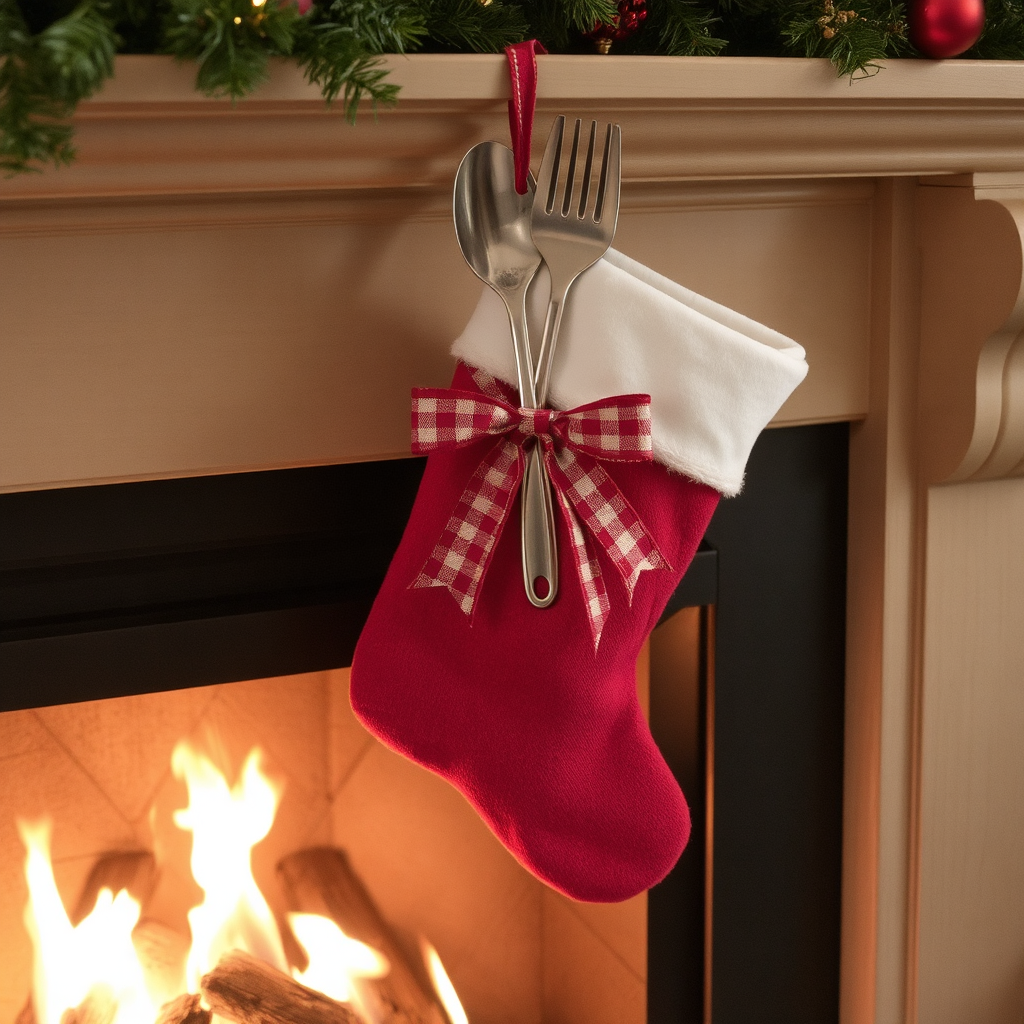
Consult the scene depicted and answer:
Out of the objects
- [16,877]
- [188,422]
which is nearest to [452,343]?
[188,422]

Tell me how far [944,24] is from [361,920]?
3.40ft

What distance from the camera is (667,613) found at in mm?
1044

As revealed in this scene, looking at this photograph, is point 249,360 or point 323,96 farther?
point 249,360

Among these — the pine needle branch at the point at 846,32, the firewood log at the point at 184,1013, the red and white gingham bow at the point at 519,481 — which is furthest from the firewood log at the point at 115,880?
the pine needle branch at the point at 846,32

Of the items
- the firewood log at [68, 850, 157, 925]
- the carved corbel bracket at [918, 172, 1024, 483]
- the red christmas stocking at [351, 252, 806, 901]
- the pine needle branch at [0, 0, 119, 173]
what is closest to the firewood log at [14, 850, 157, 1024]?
the firewood log at [68, 850, 157, 925]

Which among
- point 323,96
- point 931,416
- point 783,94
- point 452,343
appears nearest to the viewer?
point 323,96

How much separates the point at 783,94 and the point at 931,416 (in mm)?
373

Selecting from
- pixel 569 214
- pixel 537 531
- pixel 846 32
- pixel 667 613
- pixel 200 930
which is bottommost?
pixel 200 930

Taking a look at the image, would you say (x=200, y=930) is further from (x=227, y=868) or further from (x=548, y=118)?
(x=548, y=118)

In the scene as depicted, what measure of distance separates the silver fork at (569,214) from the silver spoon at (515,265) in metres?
0.01

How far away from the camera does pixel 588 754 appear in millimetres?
855

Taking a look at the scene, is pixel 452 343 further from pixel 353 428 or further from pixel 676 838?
pixel 676 838

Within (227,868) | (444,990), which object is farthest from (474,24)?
(444,990)

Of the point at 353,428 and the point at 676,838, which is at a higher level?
the point at 353,428
